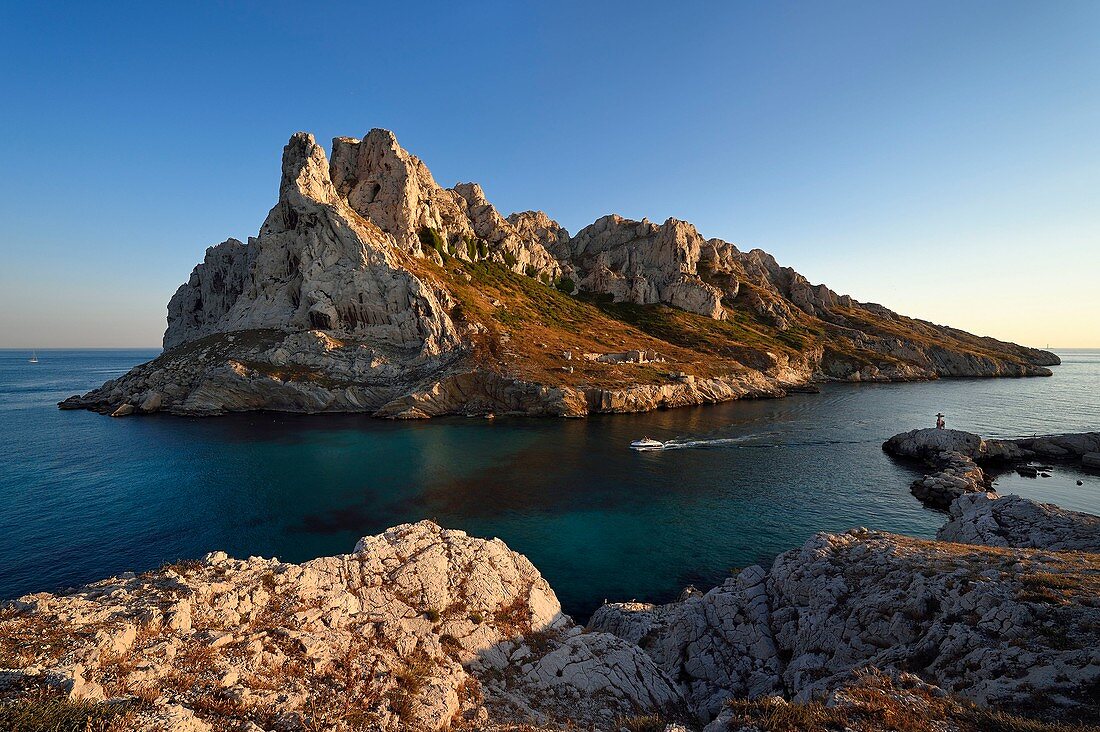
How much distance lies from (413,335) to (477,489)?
62.3 metres

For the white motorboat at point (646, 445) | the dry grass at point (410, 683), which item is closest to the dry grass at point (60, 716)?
the dry grass at point (410, 683)

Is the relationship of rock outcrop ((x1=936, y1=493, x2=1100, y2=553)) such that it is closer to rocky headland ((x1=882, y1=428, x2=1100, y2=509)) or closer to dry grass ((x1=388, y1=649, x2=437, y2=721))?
rocky headland ((x1=882, y1=428, x2=1100, y2=509))

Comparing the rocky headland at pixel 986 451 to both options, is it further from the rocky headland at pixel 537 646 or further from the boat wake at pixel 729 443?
the rocky headland at pixel 537 646

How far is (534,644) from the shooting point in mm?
17719

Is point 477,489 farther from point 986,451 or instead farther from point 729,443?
point 986,451

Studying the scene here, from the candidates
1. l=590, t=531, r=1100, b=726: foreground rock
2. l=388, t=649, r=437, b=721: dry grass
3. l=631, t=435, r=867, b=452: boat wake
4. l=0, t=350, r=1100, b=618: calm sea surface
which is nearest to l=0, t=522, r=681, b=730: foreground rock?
l=388, t=649, r=437, b=721: dry grass

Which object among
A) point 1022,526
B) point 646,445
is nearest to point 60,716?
point 1022,526

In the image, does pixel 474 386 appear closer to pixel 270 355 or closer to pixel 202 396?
pixel 270 355

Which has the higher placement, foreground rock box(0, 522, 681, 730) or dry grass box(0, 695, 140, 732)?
dry grass box(0, 695, 140, 732)

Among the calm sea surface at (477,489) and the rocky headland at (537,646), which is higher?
the rocky headland at (537,646)

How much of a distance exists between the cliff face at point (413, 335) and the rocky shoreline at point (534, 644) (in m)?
67.9

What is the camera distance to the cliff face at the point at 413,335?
3526 inches

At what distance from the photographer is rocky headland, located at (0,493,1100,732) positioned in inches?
391

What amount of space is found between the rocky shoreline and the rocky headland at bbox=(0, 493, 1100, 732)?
0.06 m
